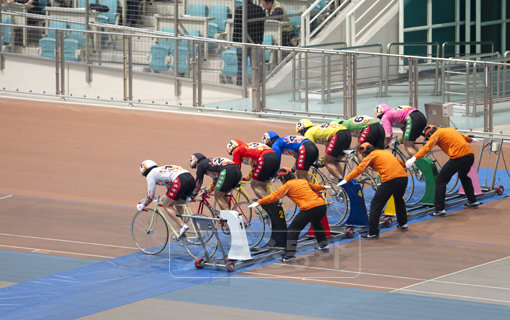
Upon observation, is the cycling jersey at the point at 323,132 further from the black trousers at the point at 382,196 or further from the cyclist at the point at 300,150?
the black trousers at the point at 382,196

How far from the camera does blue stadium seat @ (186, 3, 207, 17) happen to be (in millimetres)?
24203

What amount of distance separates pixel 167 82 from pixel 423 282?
12459 mm

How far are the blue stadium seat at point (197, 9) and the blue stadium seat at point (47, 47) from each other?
3511 millimetres

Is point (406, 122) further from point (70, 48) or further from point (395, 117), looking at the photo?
point (70, 48)

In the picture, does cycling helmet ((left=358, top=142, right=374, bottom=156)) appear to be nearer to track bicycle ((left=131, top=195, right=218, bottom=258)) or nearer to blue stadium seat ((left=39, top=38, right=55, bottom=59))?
track bicycle ((left=131, top=195, right=218, bottom=258))

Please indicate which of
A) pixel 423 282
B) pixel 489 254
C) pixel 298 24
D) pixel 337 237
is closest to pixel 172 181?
pixel 337 237

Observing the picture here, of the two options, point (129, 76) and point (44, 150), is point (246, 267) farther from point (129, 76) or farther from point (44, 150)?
point (129, 76)

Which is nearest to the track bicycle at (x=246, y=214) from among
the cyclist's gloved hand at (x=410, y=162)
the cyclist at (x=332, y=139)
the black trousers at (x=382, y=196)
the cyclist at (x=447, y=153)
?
the black trousers at (x=382, y=196)

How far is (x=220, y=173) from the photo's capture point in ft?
43.2

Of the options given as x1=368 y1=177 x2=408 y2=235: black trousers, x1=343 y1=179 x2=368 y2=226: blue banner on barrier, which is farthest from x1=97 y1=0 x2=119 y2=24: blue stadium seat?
x1=368 y1=177 x2=408 y2=235: black trousers

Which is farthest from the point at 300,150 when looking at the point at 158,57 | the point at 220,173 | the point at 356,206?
the point at 158,57

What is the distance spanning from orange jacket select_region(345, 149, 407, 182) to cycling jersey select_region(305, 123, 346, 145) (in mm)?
1225

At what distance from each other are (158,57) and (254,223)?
9918 mm

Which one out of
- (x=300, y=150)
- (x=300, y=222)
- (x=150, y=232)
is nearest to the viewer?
(x=300, y=222)
